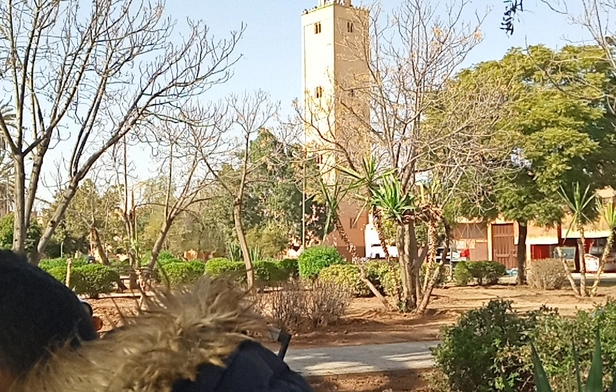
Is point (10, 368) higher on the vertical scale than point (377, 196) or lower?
lower

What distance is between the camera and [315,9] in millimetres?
44344

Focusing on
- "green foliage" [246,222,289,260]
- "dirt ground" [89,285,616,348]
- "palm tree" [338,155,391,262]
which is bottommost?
"dirt ground" [89,285,616,348]

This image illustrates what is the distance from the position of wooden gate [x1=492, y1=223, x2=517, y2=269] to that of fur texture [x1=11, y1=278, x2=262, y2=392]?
4740 cm

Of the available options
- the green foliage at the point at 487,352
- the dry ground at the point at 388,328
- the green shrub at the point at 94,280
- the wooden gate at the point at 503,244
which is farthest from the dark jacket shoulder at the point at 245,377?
the wooden gate at the point at 503,244

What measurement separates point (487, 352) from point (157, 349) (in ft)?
19.5

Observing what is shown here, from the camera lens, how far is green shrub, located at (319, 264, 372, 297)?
20125 mm

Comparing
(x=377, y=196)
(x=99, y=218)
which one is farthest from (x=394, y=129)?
(x=99, y=218)

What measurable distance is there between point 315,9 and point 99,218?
2031 centimetres

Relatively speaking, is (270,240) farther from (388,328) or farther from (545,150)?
(388,328)

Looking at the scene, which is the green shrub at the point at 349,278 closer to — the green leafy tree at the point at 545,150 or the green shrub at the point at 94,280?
the green shrub at the point at 94,280

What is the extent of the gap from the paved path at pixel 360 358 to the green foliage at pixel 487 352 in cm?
227

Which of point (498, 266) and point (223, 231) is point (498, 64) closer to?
point (498, 266)

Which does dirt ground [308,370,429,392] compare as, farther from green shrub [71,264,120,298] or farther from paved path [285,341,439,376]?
green shrub [71,264,120,298]

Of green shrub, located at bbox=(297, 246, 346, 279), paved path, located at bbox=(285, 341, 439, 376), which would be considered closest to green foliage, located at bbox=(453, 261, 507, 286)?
green shrub, located at bbox=(297, 246, 346, 279)
